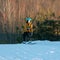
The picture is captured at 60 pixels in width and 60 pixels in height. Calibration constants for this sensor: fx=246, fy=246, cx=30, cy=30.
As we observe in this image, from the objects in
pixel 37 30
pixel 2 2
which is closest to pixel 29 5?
pixel 2 2

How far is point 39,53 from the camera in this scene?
78.4 inches

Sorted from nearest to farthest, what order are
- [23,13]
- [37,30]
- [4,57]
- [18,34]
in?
[4,57] < [37,30] < [18,34] < [23,13]

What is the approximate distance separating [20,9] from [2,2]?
1.16 meters

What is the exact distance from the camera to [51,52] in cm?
199

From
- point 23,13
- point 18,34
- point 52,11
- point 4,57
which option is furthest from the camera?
point 23,13

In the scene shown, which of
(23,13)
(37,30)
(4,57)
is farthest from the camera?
(23,13)

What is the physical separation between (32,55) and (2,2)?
42.8 ft

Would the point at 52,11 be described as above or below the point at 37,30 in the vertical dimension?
above

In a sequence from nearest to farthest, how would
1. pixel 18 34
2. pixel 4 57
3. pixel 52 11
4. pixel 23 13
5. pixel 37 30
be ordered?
Answer: pixel 4 57, pixel 37 30, pixel 18 34, pixel 52 11, pixel 23 13

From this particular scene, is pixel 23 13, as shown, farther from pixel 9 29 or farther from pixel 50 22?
pixel 50 22

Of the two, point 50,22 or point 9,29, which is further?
point 9,29

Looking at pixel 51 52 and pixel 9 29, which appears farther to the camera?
pixel 9 29

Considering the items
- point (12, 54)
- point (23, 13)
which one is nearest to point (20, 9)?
point (23, 13)

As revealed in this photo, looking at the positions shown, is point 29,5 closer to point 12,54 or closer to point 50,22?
point 50,22
